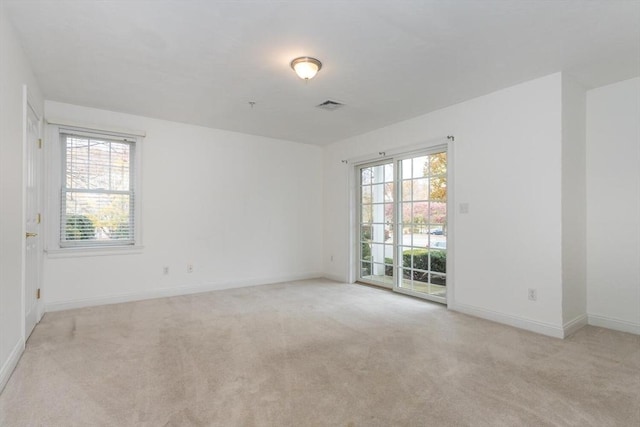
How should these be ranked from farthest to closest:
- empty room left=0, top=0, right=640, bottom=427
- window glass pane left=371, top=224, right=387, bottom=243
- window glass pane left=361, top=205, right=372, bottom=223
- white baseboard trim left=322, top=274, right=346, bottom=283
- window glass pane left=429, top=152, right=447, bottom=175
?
white baseboard trim left=322, top=274, right=346, bottom=283 → window glass pane left=361, top=205, right=372, bottom=223 → window glass pane left=371, top=224, right=387, bottom=243 → window glass pane left=429, top=152, right=447, bottom=175 → empty room left=0, top=0, right=640, bottom=427

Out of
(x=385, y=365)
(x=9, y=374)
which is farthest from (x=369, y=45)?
(x=9, y=374)

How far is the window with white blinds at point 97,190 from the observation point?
423 centimetres

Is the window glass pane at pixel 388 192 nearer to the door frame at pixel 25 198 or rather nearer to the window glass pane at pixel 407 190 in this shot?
the window glass pane at pixel 407 190

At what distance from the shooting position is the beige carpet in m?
1.99

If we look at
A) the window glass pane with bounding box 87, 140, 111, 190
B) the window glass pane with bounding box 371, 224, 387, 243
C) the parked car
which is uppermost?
the window glass pane with bounding box 87, 140, 111, 190

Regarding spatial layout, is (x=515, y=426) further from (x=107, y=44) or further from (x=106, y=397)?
(x=107, y=44)

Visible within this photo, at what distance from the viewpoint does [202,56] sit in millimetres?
2963

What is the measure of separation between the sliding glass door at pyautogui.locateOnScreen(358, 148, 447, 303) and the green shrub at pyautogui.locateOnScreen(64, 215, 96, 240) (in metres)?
4.12

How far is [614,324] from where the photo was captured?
11.5ft

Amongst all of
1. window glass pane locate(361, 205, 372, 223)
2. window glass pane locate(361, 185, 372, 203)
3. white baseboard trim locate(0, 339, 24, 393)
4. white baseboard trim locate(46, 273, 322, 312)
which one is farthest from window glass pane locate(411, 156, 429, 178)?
white baseboard trim locate(0, 339, 24, 393)

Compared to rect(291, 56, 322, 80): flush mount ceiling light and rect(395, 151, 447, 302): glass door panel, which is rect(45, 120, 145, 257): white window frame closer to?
rect(291, 56, 322, 80): flush mount ceiling light

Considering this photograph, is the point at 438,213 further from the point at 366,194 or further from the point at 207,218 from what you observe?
the point at 207,218

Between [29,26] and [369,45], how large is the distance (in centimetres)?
266

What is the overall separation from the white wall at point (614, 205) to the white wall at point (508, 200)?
2.37 ft
